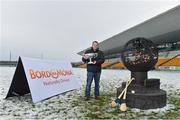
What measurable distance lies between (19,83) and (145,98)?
4.43 m

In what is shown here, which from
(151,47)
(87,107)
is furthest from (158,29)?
(87,107)

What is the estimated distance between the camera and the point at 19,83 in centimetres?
902

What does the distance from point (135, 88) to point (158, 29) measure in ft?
57.7

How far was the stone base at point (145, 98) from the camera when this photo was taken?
7195 millimetres

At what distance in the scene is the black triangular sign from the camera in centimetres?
863

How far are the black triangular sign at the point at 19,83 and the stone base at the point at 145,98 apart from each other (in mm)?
3687

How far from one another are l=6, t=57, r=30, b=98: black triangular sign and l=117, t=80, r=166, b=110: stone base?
369 centimetres

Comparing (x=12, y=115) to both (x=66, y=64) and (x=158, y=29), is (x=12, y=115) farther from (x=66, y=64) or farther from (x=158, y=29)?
(x=158, y=29)

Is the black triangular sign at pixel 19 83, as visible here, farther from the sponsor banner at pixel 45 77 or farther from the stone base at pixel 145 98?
the stone base at pixel 145 98

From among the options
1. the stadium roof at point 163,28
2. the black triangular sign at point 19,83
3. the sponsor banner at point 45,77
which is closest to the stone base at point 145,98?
the sponsor banner at point 45,77

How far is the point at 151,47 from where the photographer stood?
314 inches

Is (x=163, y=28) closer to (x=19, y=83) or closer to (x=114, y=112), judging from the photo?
(x=19, y=83)

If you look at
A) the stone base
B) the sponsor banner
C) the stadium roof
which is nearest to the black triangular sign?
the sponsor banner

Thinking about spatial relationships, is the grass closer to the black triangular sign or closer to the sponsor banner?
the sponsor banner
